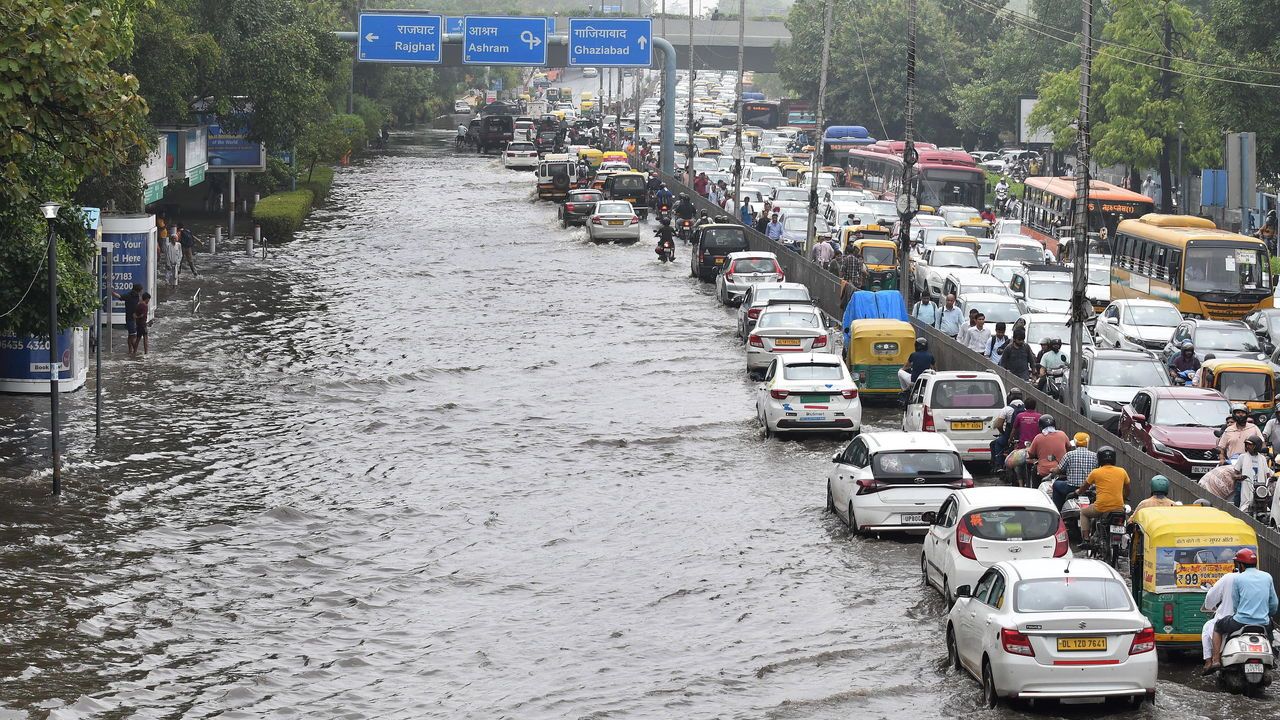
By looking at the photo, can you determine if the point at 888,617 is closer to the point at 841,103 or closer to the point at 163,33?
the point at 163,33

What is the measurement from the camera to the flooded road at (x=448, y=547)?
54.7ft

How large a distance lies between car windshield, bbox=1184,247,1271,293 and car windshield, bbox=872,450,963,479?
782 inches

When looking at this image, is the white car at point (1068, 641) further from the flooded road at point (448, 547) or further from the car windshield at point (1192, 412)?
the car windshield at point (1192, 412)

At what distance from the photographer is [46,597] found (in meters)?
19.8

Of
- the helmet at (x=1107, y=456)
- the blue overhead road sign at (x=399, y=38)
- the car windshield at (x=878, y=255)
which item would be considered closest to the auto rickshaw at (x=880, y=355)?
the helmet at (x=1107, y=456)

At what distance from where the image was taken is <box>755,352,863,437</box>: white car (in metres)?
28.4

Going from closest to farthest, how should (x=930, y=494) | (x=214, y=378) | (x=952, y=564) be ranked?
(x=952, y=564) < (x=930, y=494) < (x=214, y=378)

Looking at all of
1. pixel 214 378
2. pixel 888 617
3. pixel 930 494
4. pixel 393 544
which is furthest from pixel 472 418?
pixel 888 617

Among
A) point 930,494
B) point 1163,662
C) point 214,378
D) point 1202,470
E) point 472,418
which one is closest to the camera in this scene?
point 1163,662

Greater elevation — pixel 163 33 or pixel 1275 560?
pixel 163 33

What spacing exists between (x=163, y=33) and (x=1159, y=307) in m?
26.6

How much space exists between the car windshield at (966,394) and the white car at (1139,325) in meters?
9.21

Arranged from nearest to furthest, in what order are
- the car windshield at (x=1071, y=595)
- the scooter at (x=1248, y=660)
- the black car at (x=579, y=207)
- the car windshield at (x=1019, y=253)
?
1. the car windshield at (x=1071, y=595)
2. the scooter at (x=1248, y=660)
3. the car windshield at (x=1019, y=253)
4. the black car at (x=579, y=207)

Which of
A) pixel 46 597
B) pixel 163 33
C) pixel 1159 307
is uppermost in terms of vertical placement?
pixel 163 33
